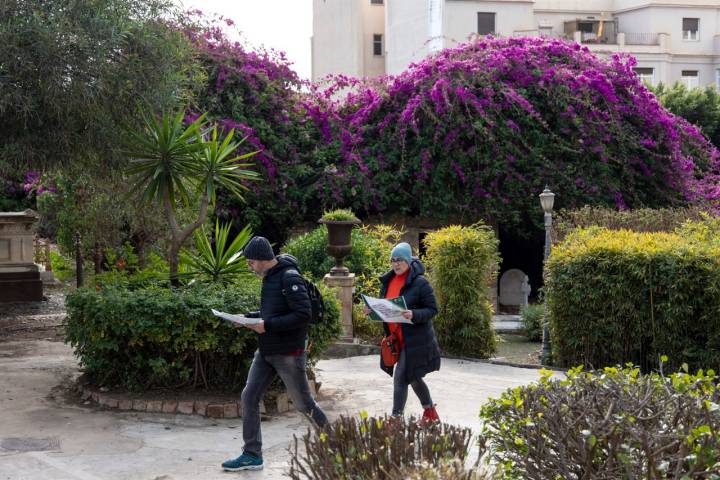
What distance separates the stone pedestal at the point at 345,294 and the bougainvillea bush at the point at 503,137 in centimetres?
703

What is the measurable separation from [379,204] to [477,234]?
26.1 feet

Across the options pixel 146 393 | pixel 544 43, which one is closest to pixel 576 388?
pixel 146 393

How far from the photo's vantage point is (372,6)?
42.4m

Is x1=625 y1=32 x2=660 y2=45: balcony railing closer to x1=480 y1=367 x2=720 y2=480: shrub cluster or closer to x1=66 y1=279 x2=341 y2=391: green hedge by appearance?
x1=66 y1=279 x2=341 y2=391: green hedge

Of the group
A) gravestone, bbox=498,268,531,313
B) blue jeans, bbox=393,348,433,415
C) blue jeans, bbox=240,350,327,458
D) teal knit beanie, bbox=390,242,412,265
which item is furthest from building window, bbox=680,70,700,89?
blue jeans, bbox=240,350,327,458

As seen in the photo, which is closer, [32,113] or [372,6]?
[32,113]

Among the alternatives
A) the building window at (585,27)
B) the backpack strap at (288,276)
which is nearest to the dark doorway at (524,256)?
the backpack strap at (288,276)

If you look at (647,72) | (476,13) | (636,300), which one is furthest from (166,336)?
(647,72)

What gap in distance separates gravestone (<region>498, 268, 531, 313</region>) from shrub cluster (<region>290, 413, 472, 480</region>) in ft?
57.6

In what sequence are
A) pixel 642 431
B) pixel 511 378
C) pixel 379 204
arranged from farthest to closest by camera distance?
pixel 379 204 → pixel 511 378 → pixel 642 431

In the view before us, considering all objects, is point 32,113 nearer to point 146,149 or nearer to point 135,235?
point 146,149

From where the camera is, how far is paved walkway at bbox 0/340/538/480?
716 cm

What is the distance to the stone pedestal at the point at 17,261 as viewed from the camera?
18594mm

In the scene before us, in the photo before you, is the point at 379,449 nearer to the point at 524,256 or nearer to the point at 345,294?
the point at 345,294
